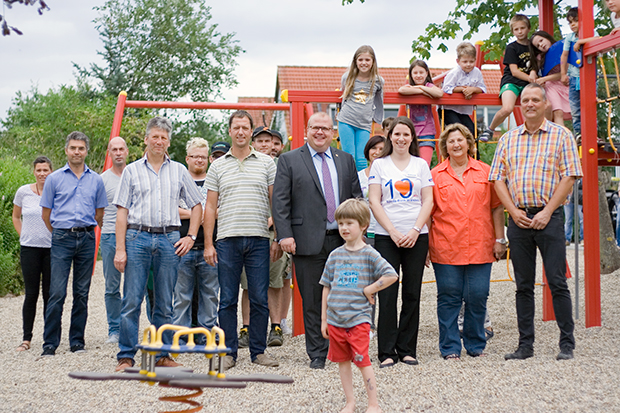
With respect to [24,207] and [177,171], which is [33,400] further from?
[24,207]

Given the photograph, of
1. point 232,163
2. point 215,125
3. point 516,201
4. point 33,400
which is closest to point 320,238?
point 232,163

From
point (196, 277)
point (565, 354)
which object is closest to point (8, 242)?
point (196, 277)

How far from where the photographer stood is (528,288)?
16.7 feet

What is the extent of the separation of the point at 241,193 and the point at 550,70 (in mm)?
3846

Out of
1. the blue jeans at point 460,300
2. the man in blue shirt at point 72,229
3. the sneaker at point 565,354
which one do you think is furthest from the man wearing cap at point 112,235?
the sneaker at point 565,354

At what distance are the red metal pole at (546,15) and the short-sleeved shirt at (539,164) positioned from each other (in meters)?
3.02

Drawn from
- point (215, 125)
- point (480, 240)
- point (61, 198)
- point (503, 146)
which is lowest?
point (480, 240)

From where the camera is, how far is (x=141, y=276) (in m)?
5.03

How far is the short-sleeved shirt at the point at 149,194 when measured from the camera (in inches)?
198

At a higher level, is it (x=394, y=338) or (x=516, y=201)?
(x=516, y=201)

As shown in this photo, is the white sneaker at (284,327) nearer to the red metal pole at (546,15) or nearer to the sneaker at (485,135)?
the sneaker at (485,135)

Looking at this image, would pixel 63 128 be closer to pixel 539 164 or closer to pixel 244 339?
pixel 244 339

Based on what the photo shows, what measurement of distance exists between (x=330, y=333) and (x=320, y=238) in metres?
1.26

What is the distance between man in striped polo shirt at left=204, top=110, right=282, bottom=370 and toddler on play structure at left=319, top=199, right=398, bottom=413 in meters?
1.22
